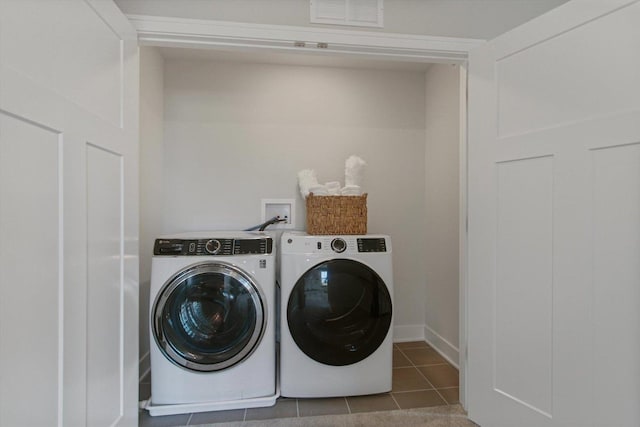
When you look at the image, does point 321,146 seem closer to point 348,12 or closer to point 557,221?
point 348,12

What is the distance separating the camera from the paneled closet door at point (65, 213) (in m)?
0.69

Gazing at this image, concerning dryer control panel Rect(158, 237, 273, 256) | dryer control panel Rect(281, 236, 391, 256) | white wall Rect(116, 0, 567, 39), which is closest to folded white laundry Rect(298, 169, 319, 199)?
dryer control panel Rect(281, 236, 391, 256)

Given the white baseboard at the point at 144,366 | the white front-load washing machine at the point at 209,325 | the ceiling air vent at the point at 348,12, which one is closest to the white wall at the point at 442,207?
the ceiling air vent at the point at 348,12

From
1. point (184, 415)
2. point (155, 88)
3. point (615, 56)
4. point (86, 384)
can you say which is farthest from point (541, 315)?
point (155, 88)

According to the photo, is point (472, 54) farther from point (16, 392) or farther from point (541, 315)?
point (16, 392)

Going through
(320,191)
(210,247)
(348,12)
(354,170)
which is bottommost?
(210,247)

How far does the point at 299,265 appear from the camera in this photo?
5.54 ft

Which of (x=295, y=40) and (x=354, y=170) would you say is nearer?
(x=295, y=40)

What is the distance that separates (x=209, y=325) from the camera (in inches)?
64.0

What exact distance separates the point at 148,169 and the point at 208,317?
3.37 feet

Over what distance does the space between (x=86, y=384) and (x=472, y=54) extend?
205 centimetres

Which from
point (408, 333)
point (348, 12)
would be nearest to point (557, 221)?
point (348, 12)

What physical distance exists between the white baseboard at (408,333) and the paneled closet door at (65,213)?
1.89 metres

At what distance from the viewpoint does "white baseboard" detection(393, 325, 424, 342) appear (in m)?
2.50
